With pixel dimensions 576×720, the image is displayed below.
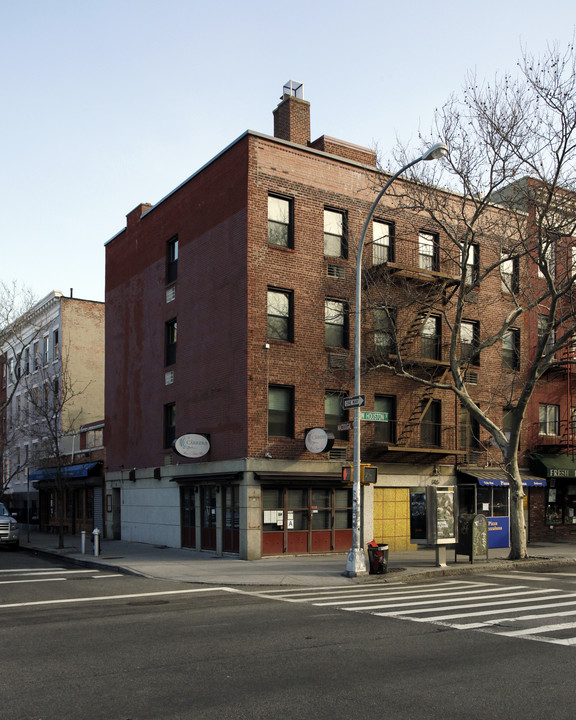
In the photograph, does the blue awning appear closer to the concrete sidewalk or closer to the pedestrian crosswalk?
the concrete sidewalk

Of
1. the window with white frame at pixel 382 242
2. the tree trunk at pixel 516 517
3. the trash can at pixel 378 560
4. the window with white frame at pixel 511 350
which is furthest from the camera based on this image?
the window with white frame at pixel 511 350

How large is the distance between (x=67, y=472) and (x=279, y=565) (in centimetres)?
1388

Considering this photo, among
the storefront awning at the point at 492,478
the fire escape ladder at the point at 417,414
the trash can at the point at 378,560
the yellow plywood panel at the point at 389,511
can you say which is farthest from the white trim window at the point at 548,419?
the trash can at the point at 378,560

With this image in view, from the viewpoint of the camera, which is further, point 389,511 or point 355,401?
point 389,511

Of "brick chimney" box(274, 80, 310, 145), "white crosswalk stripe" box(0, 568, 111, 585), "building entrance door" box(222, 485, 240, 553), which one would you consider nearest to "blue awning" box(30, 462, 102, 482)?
"building entrance door" box(222, 485, 240, 553)

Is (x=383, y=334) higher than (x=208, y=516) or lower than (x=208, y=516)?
higher

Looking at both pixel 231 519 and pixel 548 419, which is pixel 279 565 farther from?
pixel 548 419

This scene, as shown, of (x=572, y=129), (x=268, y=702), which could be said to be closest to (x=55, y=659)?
(x=268, y=702)

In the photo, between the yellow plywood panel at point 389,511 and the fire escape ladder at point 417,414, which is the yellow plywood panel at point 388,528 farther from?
the fire escape ladder at point 417,414

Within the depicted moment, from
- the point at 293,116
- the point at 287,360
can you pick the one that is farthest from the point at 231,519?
the point at 293,116

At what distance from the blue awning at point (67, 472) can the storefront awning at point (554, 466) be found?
19633 mm

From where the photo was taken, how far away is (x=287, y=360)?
24.9 metres

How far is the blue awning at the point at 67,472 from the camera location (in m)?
35.7

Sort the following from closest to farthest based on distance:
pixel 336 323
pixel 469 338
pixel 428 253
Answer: pixel 336 323 → pixel 428 253 → pixel 469 338
